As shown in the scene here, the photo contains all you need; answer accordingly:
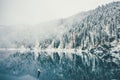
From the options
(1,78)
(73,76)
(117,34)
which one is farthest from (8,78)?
(117,34)

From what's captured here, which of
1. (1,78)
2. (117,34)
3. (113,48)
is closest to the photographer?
(1,78)

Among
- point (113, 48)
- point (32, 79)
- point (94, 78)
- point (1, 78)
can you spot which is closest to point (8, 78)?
point (1, 78)

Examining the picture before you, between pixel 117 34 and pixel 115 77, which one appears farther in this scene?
pixel 117 34

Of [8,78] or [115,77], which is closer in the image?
[115,77]

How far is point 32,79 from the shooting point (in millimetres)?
64625

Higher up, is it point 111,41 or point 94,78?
point 111,41

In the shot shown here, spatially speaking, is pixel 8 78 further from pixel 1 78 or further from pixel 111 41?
pixel 111 41

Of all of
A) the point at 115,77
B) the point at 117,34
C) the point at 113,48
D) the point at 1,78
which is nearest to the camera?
the point at 115,77

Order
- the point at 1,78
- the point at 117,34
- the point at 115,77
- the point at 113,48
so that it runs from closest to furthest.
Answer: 1. the point at 115,77
2. the point at 1,78
3. the point at 113,48
4. the point at 117,34

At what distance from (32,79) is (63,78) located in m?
8.89

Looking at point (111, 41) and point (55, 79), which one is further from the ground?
point (111, 41)

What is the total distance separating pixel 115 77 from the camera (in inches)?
2446

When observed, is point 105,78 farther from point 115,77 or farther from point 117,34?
point 117,34

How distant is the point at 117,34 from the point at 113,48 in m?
17.9
